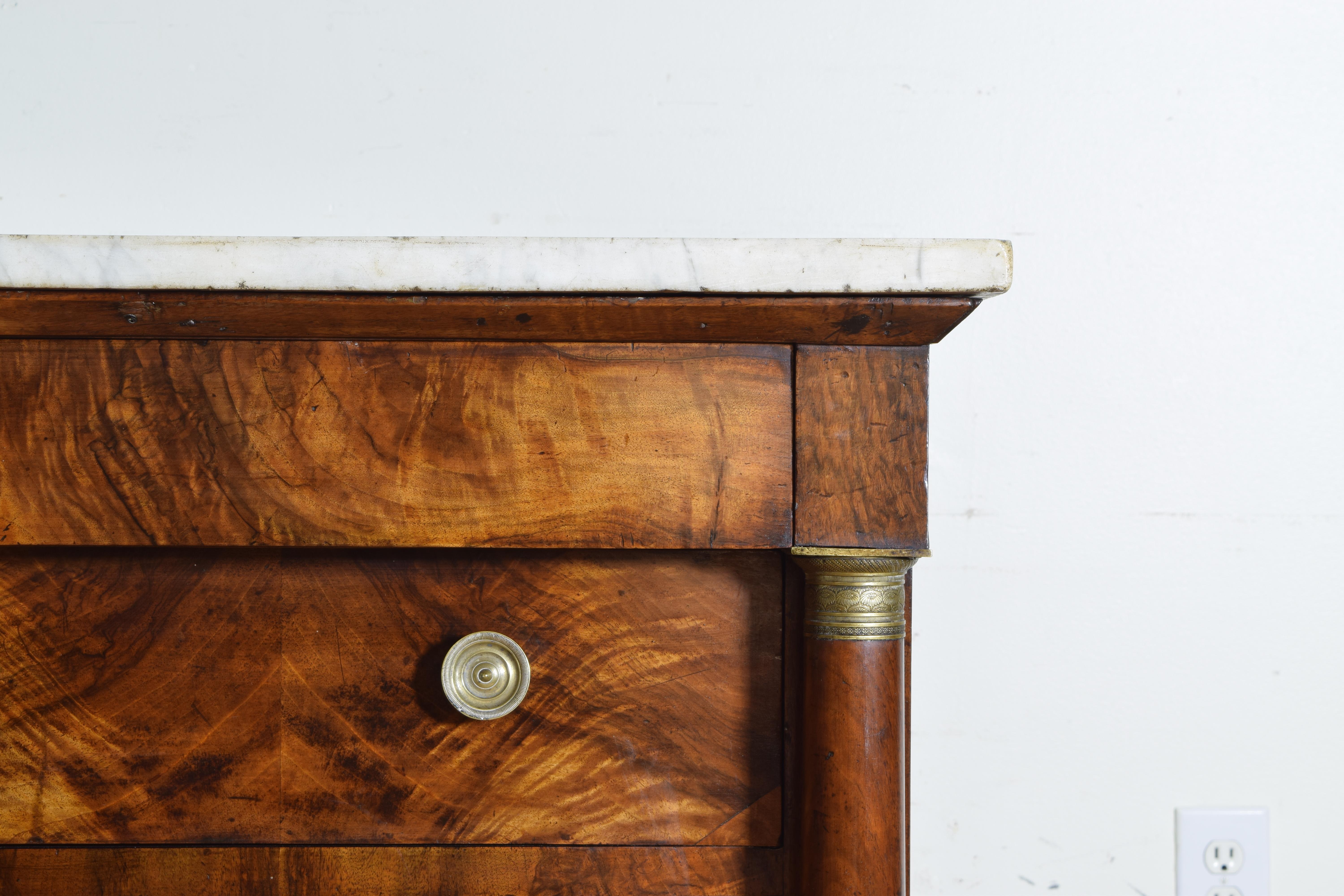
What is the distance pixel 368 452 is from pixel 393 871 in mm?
220

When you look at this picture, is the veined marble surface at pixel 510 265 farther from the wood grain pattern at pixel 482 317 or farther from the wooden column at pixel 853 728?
the wooden column at pixel 853 728

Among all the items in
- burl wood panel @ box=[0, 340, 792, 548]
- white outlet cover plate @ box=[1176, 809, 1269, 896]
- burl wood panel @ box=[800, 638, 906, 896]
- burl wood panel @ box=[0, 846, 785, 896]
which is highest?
burl wood panel @ box=[0, 340, 792, 548]

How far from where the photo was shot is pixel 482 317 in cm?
41

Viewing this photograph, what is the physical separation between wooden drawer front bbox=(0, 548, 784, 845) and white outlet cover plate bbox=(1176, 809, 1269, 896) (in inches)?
20.3

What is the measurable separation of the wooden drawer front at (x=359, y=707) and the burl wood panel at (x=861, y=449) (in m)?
0.09

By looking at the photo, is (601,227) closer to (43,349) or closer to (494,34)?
(494,34)

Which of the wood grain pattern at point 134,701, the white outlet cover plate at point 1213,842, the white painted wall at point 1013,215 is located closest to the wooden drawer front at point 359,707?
the wood grain pattern at point 134,701

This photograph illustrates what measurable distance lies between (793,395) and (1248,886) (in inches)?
27.0

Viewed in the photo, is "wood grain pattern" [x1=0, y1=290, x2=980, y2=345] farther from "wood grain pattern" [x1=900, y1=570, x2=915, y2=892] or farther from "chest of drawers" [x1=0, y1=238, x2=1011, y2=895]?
"wood grain pattern" [x1=900, y1=570, x2=915, y2=892]

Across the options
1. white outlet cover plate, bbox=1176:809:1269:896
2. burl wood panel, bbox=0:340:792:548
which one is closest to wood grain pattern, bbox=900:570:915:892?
burl wood panel, bbox=0:340:792:548

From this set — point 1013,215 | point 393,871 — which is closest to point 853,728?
A: point 393,871

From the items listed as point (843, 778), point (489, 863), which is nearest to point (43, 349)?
point (489, 863)

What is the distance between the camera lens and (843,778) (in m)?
0.43

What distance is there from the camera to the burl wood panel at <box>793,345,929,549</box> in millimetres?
433
